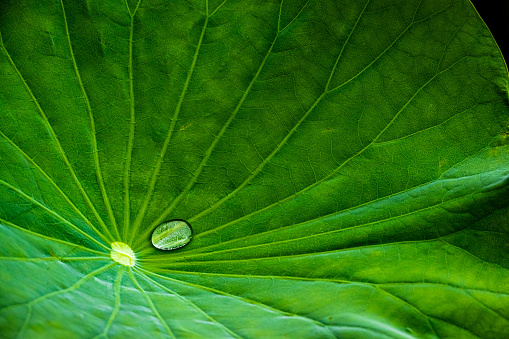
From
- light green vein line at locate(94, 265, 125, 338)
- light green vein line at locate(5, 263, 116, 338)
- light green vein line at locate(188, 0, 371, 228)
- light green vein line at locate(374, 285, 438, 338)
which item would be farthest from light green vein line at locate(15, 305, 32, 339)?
light green vein line at locate(374, 285, 438, 338)

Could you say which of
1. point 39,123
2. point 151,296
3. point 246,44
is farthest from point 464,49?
point 39,123

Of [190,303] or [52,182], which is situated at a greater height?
[52,182]

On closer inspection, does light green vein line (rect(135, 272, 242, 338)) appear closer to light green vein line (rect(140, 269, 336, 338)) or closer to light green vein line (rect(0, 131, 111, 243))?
light green vein line (rect(140, 269, 336, 338))

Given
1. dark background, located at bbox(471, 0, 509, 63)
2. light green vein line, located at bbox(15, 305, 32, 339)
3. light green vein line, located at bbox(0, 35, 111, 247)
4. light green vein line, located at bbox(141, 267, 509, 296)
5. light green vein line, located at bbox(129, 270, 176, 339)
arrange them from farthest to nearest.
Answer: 1. dark background, located at bbox(471, 0, 509, 63)
2. light green vein line, located at bbox(0, 35, 111, 247)
3. light green vein line, located at bbox(141, 267, 509, 296)
4. light green vein line, located at bbox(129, 270, 176, 339)
5. light green vein line, located at bbox(15, 305, 32, 339)

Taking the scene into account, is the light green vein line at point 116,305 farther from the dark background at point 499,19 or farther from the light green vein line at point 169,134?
the dark background at point 499,19

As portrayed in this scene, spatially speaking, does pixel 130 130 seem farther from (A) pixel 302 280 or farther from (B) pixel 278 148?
(A) pixel 302 280

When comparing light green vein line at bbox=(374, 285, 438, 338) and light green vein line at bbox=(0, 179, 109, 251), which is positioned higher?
light green vein line at bbox=(0, 179, 109, 251)

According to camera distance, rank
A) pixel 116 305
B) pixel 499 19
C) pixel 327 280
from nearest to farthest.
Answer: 1. pixel 116 305
2. pixel 327 280
3. pixel 499 19

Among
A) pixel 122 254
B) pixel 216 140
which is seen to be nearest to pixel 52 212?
pixel 122 254
